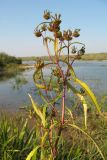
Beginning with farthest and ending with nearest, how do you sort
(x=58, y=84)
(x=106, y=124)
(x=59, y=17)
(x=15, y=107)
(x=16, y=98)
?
(x=16, y=98) < (x=15, y=107) < (x=106, y=124) < (x=58, y=84) < (x=59, y=17)

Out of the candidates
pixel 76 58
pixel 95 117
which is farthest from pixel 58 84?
pixel 95 117

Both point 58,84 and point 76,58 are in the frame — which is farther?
point 58,84

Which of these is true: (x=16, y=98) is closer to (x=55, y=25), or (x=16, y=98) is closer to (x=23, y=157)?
(x=23, y=157)

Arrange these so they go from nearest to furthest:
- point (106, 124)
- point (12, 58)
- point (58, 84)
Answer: point (58, 84) → point (106, 124) → point (12, 58)

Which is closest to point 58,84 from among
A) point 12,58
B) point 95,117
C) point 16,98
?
point 95,117

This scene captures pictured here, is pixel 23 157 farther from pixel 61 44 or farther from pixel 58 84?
pixel 61 44

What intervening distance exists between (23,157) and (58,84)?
1565mm

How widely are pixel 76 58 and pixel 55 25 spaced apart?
0.81 feet

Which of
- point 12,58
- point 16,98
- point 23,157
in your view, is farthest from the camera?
point 12,58

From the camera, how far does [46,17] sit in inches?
85.3

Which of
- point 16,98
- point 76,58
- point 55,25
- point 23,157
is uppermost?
point 55,25

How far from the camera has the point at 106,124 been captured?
8.23 m

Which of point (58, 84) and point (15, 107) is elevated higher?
point (58, 84)

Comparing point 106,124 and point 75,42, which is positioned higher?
point 75,42
